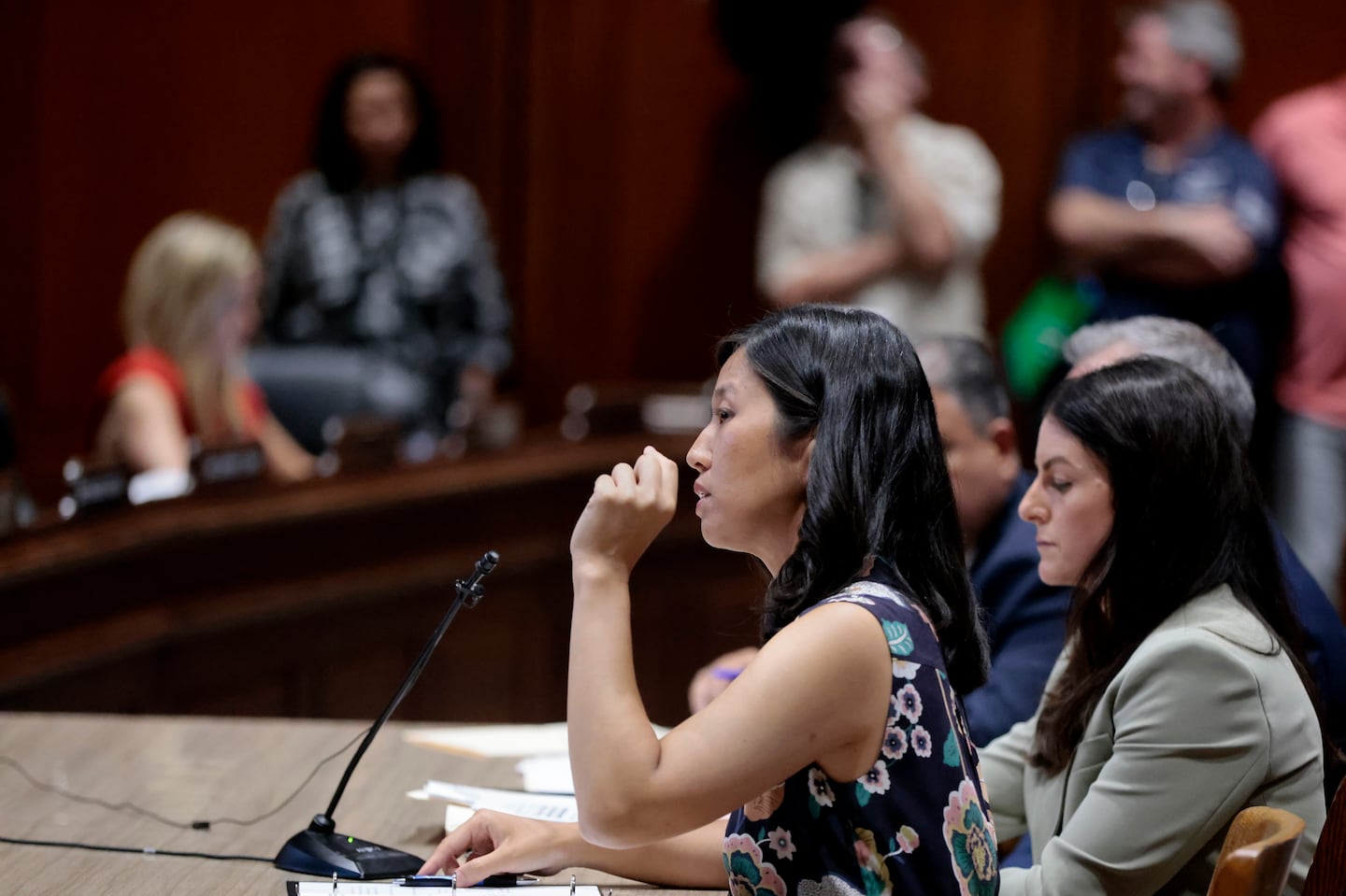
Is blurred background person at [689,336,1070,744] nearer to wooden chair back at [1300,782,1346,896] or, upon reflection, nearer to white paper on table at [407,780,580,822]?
white paper on table at [407,780,580,822]

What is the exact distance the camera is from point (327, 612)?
3301 mm

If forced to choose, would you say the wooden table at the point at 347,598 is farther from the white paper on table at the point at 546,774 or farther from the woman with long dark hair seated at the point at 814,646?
the woman with long dark hair seated at the point at 814,646

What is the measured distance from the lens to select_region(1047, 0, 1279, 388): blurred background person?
13.4ft

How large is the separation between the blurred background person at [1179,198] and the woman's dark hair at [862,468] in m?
2.83

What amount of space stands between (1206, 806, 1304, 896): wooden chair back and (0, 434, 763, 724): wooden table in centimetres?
147

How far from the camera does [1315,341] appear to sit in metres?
4.18

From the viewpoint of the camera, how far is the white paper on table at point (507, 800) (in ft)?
5.96

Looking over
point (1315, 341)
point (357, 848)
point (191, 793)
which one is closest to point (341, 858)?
point (357, 848)

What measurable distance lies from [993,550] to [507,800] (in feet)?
2.73

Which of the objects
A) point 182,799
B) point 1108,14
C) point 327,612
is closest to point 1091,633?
point 182,799

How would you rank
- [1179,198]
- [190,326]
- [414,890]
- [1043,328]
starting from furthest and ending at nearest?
[1043,328] < [1179,198] < [190,326] < [414,890]

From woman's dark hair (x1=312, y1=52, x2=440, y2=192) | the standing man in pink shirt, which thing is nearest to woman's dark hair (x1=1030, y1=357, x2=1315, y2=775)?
the standing man in pink shirt

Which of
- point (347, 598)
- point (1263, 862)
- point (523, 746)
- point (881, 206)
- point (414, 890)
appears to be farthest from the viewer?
point (881, 206)

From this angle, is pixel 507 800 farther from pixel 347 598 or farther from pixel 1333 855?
pixel 347 598
